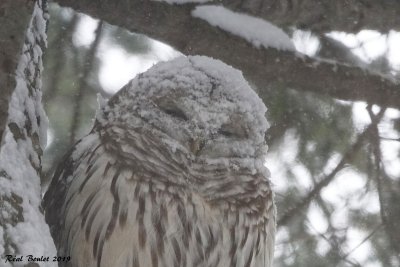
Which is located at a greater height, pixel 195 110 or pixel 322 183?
pixel 195 110

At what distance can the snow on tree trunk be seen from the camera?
62.3 inches

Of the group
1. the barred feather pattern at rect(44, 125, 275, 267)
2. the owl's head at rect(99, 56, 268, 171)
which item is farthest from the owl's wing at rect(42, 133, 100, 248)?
the owl's head at rect(99, 56, 268, 171)

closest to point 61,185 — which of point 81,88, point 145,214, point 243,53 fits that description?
point 145,214

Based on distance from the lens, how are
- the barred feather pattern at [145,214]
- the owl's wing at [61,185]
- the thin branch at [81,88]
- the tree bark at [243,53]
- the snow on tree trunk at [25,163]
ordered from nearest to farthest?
the snow on tree trunk at [25,163], the barred feather pattern at [145,214], the owl's wing at [61,185], the tree bark at [243,53], the thin branch at [81,88]

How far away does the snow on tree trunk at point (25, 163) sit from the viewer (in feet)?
5.19

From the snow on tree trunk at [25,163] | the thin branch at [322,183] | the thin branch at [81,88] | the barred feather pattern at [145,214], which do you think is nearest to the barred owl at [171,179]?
the barred feather pattern at [145,214]

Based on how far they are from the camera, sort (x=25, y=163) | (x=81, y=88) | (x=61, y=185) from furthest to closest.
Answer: (x=81, y=88)
(x=61, y=185)
(x=25, y=163)

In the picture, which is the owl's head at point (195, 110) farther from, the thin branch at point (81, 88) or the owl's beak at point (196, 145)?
the thin branch at point (81, 88)

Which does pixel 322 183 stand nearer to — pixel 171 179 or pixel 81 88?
pixel 81 88

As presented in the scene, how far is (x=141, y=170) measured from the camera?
217 centimetres

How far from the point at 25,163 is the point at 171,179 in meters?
0.49

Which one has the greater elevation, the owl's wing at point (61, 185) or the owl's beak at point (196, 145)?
the owl's beak at point (196, 145)

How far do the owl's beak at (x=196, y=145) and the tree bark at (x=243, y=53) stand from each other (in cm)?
61

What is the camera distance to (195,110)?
7.91ft
